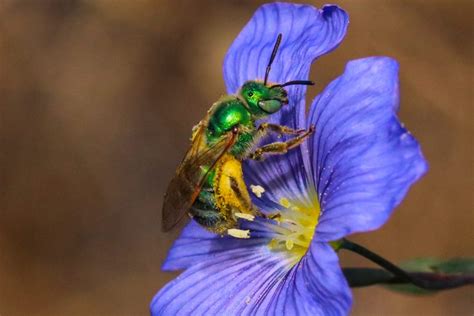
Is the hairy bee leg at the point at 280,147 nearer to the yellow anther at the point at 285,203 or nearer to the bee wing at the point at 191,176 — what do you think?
the bee wing at the point at 191,176

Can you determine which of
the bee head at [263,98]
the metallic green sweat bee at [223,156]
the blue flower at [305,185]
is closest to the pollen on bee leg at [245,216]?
the metallic green sweat bee at [223,156]

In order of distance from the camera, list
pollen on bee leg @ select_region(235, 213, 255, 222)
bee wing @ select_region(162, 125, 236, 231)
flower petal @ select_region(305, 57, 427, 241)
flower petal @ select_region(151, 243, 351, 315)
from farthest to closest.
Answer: pollen on bee leg @ select_region(235, 213, 255, 222) → bee wing @ select_region(162, 125, 236, 231) → flower petal @ select_region(151, 243, 351, 315) → flower petal @ select_region(305, 57, 427, 241)

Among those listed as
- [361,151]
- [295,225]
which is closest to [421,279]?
[295,225]

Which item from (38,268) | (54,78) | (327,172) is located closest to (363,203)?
Answer: (327,172)

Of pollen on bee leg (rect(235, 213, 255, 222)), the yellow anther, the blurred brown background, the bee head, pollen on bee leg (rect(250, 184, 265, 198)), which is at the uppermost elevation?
the bee head

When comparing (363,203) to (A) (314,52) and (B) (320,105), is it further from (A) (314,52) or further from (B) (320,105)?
(A) (314,52)

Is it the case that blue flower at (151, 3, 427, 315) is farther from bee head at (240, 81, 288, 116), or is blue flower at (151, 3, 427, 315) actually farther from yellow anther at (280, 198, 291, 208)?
bee head at (240, 81, 288, 116)

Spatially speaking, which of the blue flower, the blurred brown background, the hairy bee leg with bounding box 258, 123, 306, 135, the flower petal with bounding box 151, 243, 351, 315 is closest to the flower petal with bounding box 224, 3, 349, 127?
the blue flower
